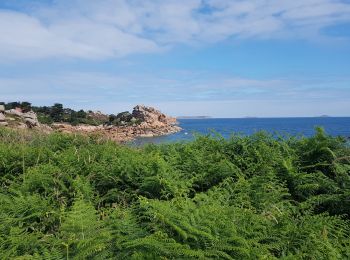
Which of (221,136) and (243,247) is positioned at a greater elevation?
(221,136)

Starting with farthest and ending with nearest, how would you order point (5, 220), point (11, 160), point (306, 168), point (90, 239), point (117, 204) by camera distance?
point (11, 160) → point (306, 168) → point (117, 204) → point (5, 220) → point (90, 239)

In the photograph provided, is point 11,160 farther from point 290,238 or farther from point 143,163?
point 290,238

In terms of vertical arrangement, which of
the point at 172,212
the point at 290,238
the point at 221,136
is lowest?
the point at 290,238

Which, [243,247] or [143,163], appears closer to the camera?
[243,247]

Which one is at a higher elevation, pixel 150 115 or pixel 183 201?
pixel 150 115

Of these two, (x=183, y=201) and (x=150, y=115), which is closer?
(x=183, y=201)

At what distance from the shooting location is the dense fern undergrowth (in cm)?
436

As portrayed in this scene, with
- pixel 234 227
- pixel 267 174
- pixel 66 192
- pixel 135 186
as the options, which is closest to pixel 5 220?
pixel 66 192

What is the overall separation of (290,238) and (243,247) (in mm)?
996

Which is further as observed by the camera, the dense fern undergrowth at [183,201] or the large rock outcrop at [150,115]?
the large rock outcrop at [150,115]

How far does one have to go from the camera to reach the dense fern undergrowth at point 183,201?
436 centimetres

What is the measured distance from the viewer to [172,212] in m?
4.77

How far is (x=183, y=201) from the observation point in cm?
549

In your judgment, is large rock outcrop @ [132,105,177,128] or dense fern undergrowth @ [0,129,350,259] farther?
large rock outcrop @ [132,105,177,128]
